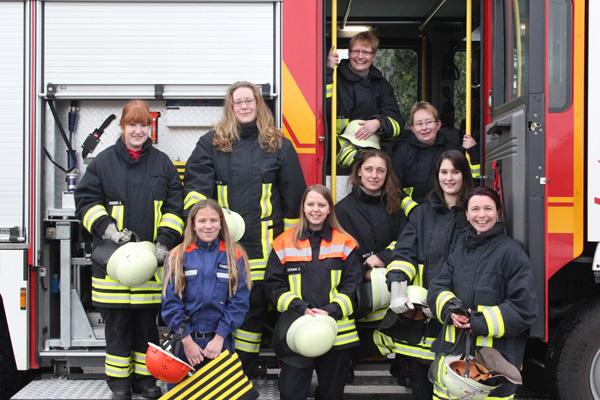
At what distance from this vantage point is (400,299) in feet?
10.7

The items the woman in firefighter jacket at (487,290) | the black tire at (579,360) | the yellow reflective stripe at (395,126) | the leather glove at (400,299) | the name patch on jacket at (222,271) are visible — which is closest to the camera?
the woman in firefighter jacket at (487,290)

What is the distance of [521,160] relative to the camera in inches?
128

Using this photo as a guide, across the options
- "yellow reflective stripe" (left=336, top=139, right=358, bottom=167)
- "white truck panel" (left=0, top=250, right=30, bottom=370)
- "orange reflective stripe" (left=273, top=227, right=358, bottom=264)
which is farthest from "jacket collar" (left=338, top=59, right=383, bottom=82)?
"white truck panel" (left=0, top=250, right=30, bottom=370)

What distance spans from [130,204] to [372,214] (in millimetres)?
1476

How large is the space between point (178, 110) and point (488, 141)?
1.97 meters

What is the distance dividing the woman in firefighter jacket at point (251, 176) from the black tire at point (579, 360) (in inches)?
68.0

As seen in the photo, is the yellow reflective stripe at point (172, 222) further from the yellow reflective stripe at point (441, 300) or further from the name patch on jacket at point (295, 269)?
the yellow reflective stripe at point (441, 300)

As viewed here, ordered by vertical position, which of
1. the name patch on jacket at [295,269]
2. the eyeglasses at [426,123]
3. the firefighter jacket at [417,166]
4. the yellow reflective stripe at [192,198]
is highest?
the eyeglasses at [426,123]

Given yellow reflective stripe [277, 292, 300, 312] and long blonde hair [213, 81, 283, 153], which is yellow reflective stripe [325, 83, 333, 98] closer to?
long blonde hair [213, 81, 283, 153]

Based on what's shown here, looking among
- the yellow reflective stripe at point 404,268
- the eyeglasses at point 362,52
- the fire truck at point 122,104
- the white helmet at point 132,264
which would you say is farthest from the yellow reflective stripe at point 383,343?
the eyeglasses at point 362,52

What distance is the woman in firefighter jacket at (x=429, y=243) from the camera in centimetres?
334

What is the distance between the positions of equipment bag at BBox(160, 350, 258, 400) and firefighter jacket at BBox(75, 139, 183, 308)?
593 millimetres

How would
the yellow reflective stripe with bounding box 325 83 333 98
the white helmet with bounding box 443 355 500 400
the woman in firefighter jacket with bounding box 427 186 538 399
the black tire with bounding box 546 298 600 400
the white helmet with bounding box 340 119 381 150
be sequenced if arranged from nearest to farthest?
1. the white helmet with bounding box 443 355 500 400
2. the woman in firefighter jacket with bounding box 427 186 538 399
3. the black tire with bounding box 546 298 600 400
4. the yellow reflective stripe with bounding box 325 83 333 98
5. the white helmet with bounding box 340 119 381 150

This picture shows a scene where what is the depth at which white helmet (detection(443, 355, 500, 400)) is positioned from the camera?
9.37 ft
